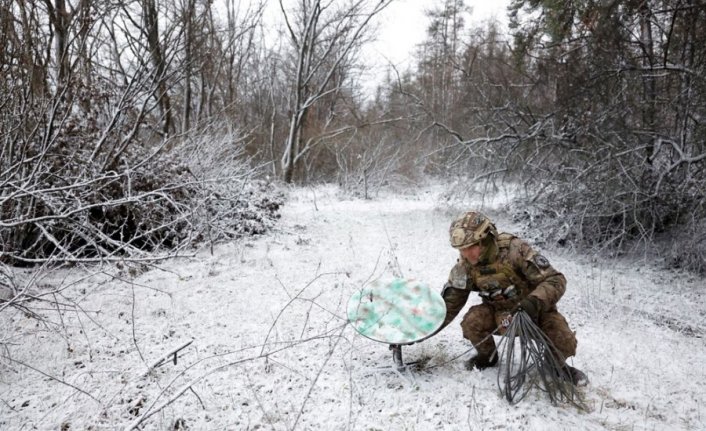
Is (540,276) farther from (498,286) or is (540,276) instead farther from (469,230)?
(469,230)

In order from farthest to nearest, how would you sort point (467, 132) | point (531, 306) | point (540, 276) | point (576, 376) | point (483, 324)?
point (467, 132), point (483, 324), point (576, 376), point (540, 276), point (531, 306)

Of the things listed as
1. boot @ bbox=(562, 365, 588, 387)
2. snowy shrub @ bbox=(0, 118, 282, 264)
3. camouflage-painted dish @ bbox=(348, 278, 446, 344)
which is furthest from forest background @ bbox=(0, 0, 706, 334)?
boot @ bbox=(562, 365, 588, 387)

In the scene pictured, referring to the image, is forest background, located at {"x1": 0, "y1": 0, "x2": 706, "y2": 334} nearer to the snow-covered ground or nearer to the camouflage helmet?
the snow-covered ground

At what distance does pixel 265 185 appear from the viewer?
833 cm

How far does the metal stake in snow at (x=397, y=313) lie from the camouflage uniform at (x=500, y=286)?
166 mm

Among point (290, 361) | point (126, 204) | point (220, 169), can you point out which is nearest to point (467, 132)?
point (220, 169)

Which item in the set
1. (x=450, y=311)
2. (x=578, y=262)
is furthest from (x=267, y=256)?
(x=578, y=262)

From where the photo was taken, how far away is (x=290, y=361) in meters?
2.93

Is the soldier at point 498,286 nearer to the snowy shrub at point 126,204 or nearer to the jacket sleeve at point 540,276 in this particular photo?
the jacket sleeve at point 540,276

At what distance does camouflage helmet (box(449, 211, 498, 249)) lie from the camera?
2.52 metres

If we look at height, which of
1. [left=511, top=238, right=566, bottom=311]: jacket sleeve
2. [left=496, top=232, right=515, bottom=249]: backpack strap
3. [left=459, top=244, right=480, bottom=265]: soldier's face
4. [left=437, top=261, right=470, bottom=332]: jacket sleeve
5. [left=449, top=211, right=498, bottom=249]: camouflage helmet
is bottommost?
[left=437, top=261, right=470, bottom=332]: jacket sleeve

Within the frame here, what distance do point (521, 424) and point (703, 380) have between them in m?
1.63

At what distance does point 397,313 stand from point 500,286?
68cm

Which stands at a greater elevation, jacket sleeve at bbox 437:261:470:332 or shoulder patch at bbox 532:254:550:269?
shoulder patch at bbox 532:254:550:269
